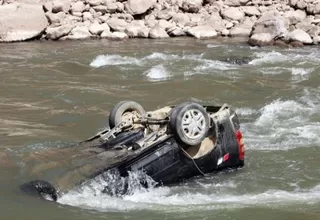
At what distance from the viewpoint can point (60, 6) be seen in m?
23.2

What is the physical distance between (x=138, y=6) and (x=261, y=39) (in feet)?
19.7

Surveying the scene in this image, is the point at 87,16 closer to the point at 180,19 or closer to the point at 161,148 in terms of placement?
the point at 180,19

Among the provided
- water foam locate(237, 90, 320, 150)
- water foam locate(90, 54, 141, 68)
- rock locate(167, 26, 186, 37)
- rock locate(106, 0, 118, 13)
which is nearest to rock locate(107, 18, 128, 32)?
rock locate(106, 0, 118, 13)

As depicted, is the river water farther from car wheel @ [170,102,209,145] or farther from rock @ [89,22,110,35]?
rock @ [89,22,110,35]

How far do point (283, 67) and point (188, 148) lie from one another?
992 cm

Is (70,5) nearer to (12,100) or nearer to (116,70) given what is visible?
(116,70)

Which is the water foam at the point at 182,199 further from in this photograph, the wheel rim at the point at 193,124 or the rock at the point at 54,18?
the rock at the point at 54,18

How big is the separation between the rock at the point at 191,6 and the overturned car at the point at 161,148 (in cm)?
1675

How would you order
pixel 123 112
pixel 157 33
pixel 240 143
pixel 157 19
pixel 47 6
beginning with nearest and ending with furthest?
pixel 240 143 → pixel 123 112 → pixel 157 33 → pixel 47 6 → pixel 157 19

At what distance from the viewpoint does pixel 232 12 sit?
2381cm

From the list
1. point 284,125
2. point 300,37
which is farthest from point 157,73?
point 300,37

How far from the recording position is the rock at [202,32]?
22.1 meters

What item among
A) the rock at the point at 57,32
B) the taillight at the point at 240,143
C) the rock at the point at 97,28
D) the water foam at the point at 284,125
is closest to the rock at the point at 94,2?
the rock at the point at 97,28

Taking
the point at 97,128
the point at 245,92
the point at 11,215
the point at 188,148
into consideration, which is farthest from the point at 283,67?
the point at 11,215
